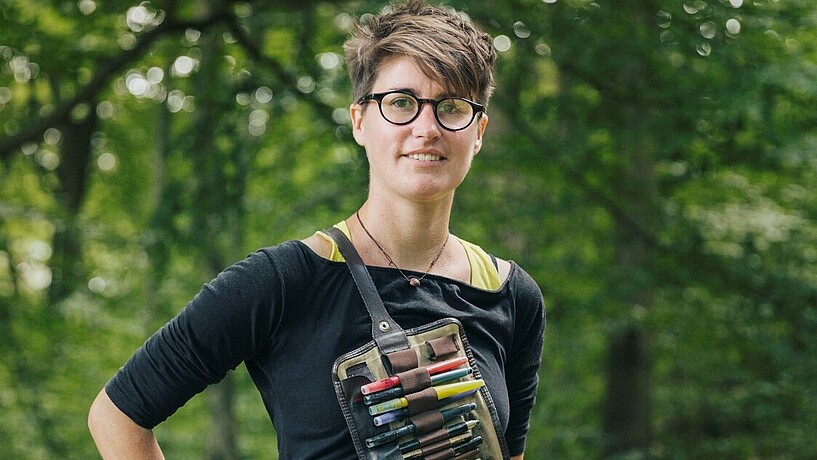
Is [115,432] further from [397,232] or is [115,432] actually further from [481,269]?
[481,269]

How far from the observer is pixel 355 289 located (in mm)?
1759

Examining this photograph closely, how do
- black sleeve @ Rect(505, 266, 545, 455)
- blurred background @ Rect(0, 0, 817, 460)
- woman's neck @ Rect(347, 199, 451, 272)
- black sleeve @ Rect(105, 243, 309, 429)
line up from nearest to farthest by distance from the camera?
black sleeve @ Rect(105, 243, 309, 429), woman's neck @ Rect(347, 199, 451, 272), black sleeve @ Rect(505, 266, 545, 455), blurred background @ Rect(0, 0, 817, 460)

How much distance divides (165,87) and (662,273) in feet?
12.0

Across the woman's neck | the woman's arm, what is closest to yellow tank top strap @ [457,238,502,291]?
the woman's neck

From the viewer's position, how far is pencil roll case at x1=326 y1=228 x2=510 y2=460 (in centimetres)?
171

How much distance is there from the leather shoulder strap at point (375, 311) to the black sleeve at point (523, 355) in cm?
33

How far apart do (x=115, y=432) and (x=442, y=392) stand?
1.90 ft

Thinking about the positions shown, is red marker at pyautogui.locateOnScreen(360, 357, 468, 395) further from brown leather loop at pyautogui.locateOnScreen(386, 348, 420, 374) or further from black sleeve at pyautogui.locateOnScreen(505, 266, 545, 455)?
black sleeve at pyautogui.locateOnScreen(505, 266, 545, 455)

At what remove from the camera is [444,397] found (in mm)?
1754

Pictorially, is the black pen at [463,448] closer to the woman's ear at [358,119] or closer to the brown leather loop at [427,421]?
the brown leather loop at [427,421]

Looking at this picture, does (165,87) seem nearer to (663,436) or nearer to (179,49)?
(179,49)

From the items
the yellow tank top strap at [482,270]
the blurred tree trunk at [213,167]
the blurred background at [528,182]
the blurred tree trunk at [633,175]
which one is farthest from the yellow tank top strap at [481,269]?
the blurred tree trunk at [213,167]

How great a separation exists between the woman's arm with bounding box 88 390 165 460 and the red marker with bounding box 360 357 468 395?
416 mm

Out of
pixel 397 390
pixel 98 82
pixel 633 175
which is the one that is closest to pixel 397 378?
pixel 397 390
